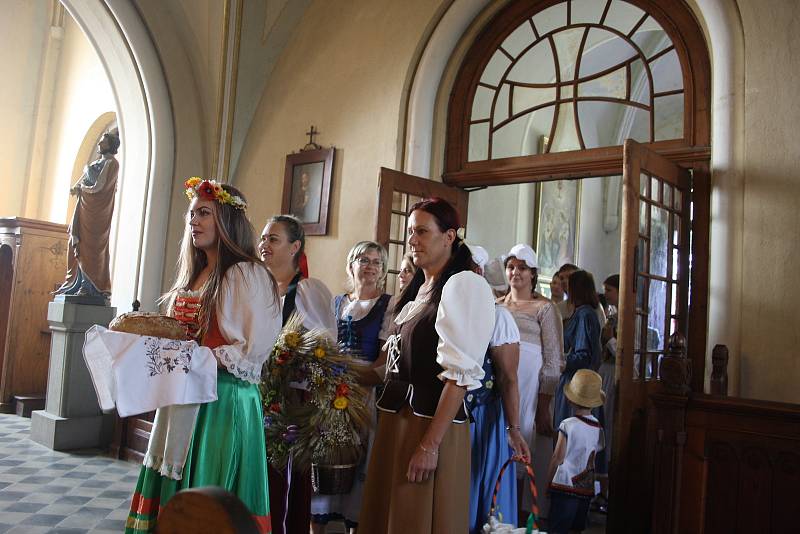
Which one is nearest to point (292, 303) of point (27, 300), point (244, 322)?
point (244, 322)

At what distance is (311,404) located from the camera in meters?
2.77

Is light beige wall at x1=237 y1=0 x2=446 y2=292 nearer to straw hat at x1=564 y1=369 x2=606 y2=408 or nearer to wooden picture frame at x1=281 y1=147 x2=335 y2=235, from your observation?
wooden picture frame at x1=281 y1=147 x2=335 y2=235

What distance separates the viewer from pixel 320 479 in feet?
9.10

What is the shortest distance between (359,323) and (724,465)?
1.84m

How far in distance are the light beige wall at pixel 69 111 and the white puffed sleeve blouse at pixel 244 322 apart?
9.93 m

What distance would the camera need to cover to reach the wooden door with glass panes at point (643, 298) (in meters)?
3.77

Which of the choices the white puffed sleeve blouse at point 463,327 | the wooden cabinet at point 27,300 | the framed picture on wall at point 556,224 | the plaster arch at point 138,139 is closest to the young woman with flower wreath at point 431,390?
the white puffed sleeve blouse at point 463,327

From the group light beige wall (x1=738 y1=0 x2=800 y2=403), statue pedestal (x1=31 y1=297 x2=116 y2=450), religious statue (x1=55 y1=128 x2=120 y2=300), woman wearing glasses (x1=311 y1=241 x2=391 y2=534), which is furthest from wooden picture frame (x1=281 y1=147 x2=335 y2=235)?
light beige wall (x1=738 y1=0 x2=800 y2=403)

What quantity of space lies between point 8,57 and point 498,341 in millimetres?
11874

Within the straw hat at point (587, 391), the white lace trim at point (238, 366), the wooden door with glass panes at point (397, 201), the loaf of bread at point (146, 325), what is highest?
the wooden door with glass panes at point (397, 201)

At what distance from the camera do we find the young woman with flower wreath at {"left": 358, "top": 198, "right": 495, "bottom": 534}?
2129 mm

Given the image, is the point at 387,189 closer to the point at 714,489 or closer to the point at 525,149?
the point at 525,149

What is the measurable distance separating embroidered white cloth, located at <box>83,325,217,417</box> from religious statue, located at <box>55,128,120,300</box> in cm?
486

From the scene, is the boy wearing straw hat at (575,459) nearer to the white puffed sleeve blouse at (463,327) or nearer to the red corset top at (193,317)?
the white puffed sleeve blouse at (463,327)
